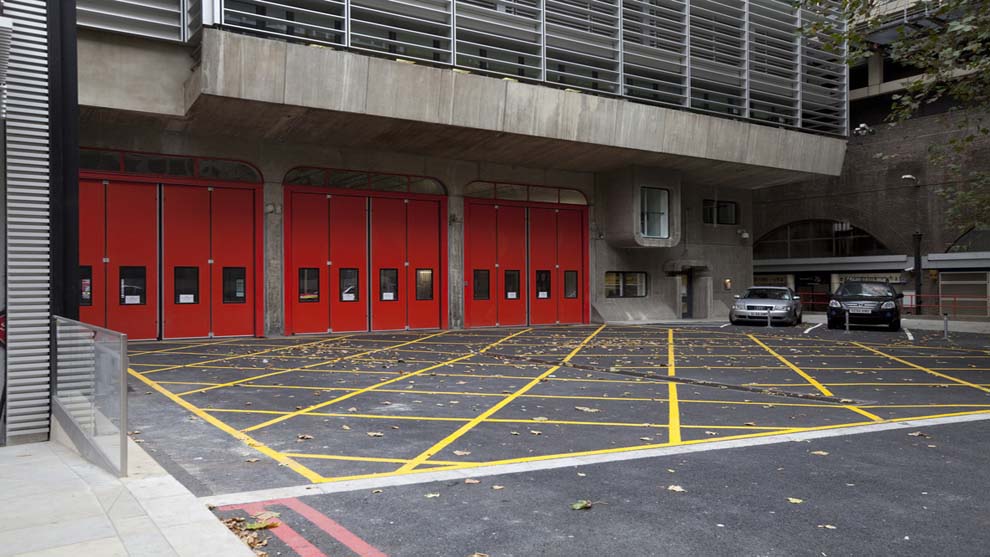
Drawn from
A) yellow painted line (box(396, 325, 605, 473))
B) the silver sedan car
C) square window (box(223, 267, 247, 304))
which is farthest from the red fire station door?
yellow painted line (box(396, 325, 605, 473))

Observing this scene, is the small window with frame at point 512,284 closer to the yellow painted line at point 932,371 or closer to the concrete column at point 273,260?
the concrete column at point 273,260

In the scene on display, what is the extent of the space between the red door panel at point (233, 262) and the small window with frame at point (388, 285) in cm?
395

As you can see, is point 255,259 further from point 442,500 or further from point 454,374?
point 442,500

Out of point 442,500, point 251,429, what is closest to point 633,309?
point 251,429

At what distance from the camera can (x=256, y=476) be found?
19.1 feet

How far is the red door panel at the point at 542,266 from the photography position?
2602cm

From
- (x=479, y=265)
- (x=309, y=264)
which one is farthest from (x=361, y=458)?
(x=479, y=265)

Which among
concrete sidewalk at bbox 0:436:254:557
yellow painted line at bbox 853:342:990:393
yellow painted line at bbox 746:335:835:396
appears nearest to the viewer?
concrete sidewalk at bbox 0:436:254:557

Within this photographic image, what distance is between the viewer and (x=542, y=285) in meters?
26.3

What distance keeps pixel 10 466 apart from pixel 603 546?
535 centimetres

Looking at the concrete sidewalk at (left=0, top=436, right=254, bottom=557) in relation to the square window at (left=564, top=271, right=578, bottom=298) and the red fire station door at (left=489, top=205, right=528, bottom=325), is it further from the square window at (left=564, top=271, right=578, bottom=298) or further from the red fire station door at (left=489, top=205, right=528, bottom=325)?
the square window at (left=564, top=271, right=578, bottom=298)

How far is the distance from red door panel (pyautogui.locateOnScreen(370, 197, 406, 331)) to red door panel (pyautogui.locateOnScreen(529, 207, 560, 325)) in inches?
207

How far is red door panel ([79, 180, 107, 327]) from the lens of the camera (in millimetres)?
18062

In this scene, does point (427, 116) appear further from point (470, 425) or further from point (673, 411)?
point (470, 425)
